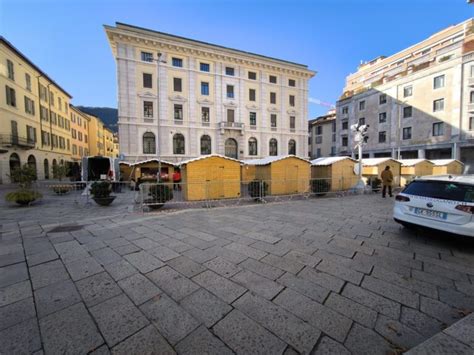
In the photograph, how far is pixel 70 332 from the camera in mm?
2113

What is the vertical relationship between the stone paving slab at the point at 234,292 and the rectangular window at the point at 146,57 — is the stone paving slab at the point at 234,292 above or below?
below

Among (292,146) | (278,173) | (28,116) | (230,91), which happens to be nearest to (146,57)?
(230,91)

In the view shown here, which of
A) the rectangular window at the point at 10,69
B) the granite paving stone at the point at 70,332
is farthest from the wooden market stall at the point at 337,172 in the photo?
the rectangular window at the point at 10,69

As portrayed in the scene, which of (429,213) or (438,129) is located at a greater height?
(438,129)

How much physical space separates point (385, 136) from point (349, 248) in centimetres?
3728

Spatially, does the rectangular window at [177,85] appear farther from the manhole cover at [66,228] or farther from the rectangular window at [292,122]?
the manhole cover at [66,228]

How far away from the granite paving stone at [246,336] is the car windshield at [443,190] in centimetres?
471

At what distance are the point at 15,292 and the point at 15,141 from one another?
1124 inches

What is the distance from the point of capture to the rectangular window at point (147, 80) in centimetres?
2519

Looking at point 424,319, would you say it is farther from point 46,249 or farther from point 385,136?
point 385,136

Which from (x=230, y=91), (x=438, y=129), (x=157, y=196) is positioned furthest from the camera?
(x=230, y=91)

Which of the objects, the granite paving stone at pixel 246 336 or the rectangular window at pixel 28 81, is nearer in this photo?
the granite paving stone at pixel 246 336

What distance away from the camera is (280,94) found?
108ft

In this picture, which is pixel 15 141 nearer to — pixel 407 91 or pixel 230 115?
pixel 230 115
